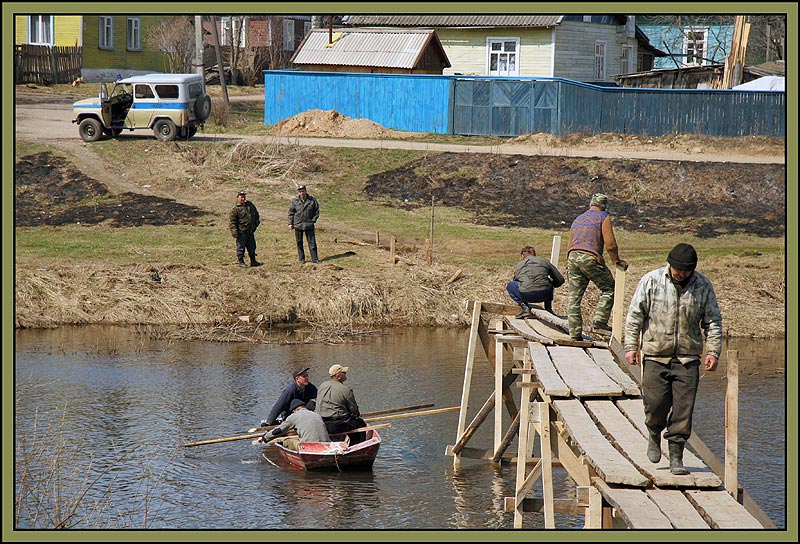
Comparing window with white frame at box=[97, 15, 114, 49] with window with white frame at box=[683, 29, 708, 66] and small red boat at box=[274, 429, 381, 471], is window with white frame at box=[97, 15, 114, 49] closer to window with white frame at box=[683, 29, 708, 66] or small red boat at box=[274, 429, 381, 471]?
window with white frame at box=[683, 29, 708, 66]

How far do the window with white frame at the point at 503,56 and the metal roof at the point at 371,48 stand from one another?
2.50m

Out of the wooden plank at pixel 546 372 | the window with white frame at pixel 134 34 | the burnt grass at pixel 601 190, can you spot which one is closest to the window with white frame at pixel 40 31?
the window with white frame at pixel 134 34

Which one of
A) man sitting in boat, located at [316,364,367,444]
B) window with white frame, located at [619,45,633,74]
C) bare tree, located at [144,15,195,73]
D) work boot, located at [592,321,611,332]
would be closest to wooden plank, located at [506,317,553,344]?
work boot, located at [592,321,611,332]

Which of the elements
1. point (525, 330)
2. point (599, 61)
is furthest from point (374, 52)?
point (525, 330)

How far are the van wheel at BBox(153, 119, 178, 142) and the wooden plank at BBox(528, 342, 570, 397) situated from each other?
81.5 ft

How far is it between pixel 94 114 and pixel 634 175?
57.7 feet

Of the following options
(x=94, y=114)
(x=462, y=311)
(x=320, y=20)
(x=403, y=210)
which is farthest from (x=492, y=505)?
(x=320, y=20)

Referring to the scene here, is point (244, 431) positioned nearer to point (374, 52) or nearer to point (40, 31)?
point (374, 52)

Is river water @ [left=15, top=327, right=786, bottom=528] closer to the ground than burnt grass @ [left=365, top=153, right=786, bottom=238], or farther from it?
closer to the ground

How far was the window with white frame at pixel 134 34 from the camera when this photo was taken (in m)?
56.2

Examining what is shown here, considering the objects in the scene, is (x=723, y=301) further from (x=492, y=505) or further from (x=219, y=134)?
(x=219, y=134)

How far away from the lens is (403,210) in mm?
31938

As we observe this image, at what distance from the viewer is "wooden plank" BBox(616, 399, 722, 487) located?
30.0ft

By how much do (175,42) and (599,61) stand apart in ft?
69.9
